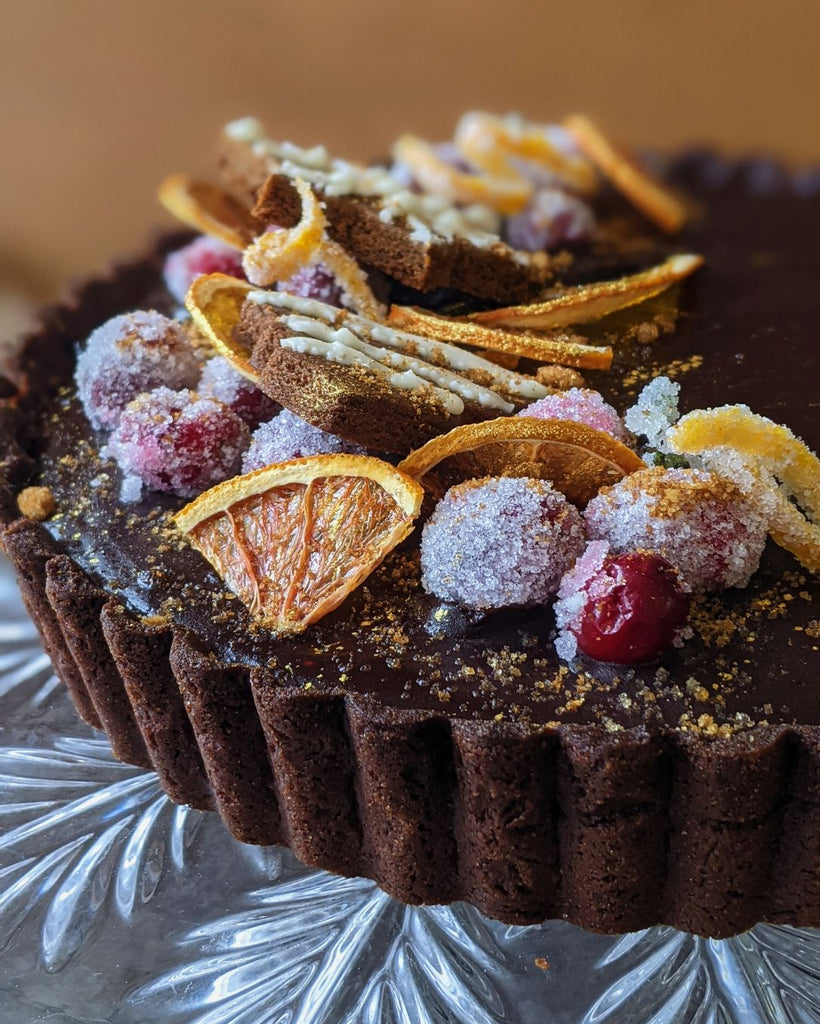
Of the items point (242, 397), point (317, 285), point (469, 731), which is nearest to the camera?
point (469, 731)

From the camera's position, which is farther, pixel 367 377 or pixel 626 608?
pixel 367 377

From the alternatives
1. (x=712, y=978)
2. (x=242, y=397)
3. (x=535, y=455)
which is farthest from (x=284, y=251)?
(x=712, y=978)

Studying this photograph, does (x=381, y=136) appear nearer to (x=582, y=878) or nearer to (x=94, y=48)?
(x=94, y=48)

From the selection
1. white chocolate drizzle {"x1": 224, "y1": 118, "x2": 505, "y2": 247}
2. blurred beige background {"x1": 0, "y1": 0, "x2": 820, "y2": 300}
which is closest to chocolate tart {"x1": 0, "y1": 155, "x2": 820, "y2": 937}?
white chocolate drizzle {"x1": 224, "y1": 118, "x2": 505, "y2": 247}

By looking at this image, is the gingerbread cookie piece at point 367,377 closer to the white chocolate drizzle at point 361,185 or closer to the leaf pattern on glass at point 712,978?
the white chocolate drizzle at point 361,185

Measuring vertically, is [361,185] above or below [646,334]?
above

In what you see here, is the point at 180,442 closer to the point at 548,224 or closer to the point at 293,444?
the point at 293,444

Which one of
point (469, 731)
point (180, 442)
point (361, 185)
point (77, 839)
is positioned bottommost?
point (77, 839)
